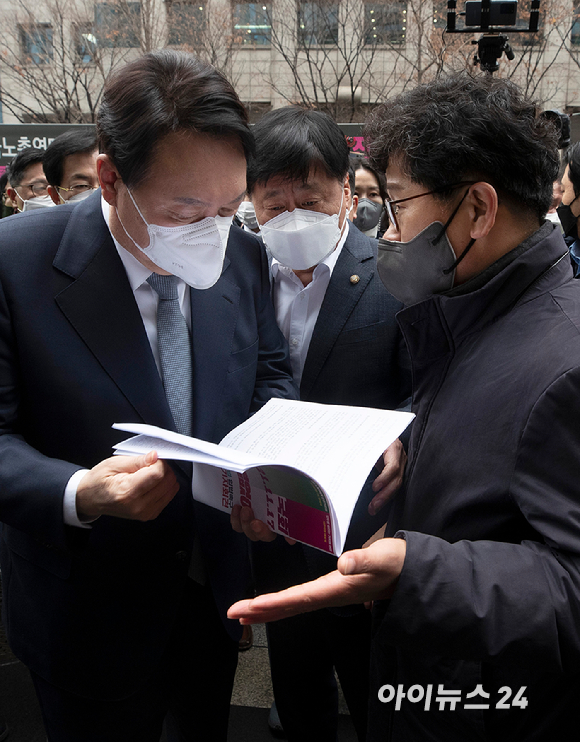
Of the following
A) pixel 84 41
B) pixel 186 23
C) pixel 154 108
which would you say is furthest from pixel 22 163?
pixel 84 41

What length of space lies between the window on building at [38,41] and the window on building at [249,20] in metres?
3.51

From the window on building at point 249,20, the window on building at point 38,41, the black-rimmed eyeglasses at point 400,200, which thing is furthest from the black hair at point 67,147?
the window on building at point 38,41

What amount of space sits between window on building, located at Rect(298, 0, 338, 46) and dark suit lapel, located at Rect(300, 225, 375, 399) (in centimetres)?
1083

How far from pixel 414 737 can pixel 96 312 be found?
118 cm

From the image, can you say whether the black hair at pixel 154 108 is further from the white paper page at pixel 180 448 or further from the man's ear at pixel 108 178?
the white paper page at pixel 180 448

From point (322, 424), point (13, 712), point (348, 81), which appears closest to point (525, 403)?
point (322, 424)

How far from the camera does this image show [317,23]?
38.2ft

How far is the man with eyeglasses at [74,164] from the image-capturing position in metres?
3.23

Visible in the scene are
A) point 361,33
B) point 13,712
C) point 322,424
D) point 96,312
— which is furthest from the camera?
point 361,33

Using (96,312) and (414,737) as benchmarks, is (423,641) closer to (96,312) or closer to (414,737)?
(414,737)

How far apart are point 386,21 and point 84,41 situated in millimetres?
5637

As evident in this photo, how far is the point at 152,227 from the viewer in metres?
1.50

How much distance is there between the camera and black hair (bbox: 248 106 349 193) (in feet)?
7.00

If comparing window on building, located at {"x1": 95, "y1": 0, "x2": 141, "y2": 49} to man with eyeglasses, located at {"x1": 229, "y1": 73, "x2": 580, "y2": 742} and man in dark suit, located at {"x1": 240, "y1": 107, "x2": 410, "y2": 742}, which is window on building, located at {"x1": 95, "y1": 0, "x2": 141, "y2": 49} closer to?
man in dark suit, located at {"x1": 240, "y1": 107, "x2": 410, "y2": 742}
